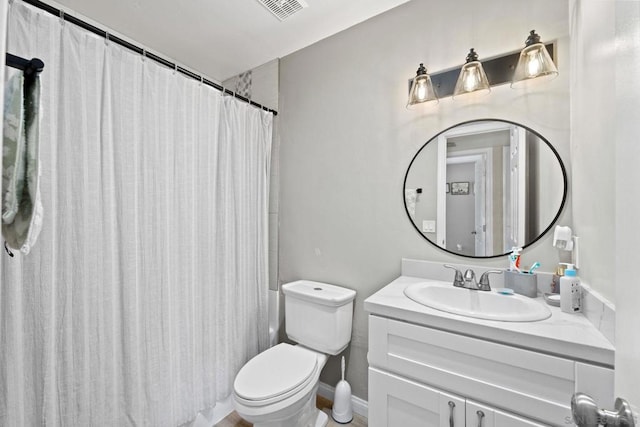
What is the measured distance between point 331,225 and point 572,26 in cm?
148

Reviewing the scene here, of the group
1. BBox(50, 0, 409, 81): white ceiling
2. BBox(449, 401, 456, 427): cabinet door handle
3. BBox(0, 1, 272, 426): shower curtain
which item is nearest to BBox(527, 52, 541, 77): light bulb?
BBox(50, 0, 409, 81): white ceiling

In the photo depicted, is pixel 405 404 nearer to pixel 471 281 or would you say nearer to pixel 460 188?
pixel 471 281

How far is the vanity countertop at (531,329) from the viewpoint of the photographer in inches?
32.3

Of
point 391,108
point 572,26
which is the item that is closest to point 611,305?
point 572,26

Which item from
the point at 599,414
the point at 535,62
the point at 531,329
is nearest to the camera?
the point at 599,414

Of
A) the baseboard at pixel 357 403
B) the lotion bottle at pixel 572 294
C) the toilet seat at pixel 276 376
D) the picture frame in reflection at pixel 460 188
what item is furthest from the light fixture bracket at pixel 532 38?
the baseboard at pixel 357 403

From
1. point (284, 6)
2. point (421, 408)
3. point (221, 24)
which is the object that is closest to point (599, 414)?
point (421, 408)

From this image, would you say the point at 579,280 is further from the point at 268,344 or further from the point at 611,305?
the point at 268,344

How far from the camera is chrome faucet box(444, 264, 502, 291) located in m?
1.29

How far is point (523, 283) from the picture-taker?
4.03 feet

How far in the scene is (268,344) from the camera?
6.63ft

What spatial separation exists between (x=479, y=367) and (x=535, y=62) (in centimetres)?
128

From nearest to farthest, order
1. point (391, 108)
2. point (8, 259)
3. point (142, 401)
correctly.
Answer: point (8, 259) < point (142, 401) < point (391, 108)

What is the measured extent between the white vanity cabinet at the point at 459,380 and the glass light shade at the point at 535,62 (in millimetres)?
1109
